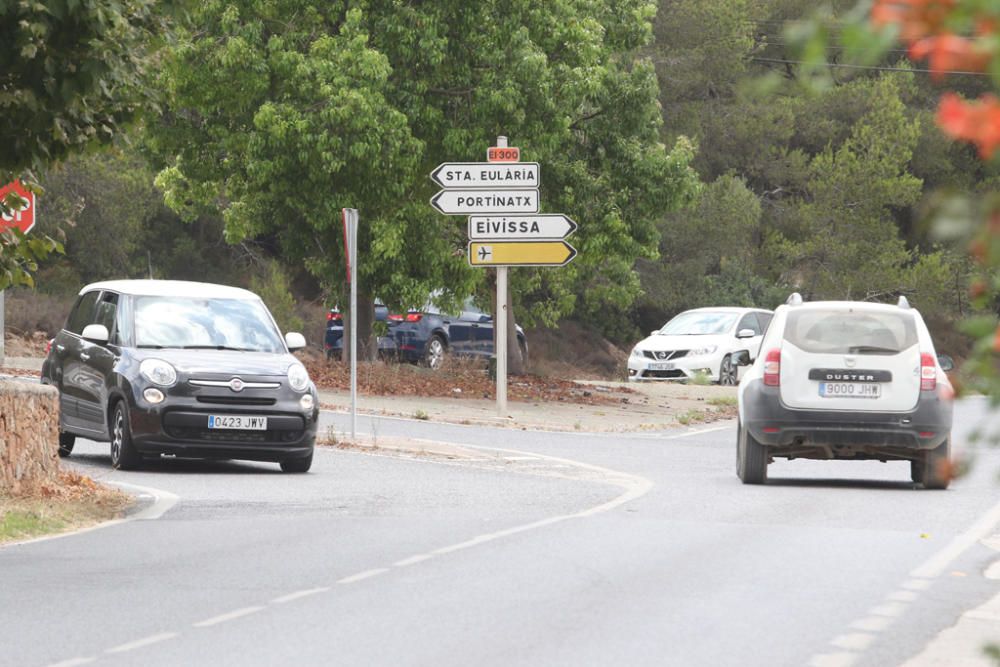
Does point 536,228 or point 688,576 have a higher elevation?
point 536,228

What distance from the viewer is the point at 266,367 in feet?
56.5

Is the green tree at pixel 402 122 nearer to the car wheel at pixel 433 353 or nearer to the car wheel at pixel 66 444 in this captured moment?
the car wheel at pixel 433 353

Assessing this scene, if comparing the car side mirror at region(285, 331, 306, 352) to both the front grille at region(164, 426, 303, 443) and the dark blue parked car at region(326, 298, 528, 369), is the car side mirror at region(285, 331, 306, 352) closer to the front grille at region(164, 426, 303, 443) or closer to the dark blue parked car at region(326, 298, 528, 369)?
the front grille at region(164, 426, 303, 443)

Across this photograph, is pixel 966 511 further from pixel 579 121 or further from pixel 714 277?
pixel 714 277

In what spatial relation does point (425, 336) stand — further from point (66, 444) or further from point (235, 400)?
point (235, 400)

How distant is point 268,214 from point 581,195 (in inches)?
222

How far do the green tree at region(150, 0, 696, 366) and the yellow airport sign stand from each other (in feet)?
13.8

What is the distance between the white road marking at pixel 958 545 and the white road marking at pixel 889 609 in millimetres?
1225

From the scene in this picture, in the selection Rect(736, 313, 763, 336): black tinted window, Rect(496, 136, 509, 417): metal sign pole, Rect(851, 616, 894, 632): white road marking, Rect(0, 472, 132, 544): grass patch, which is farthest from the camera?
Rect(736, 313, 763, 336): black tinted window


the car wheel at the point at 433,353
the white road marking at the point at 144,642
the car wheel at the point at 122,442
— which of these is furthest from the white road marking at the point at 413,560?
the car wheel at the point at 433,353

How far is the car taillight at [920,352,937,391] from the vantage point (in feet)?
52.0

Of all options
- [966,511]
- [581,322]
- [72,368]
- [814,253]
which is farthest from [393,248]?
[814,253]

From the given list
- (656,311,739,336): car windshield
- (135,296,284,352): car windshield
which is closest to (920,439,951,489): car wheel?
(135,296,284,352): car windshield

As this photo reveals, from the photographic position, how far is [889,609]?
349 inches
